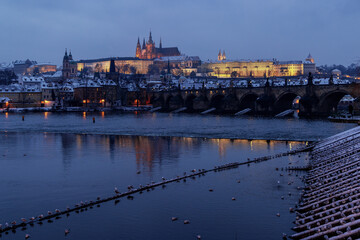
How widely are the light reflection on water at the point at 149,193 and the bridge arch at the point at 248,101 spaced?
228 feet

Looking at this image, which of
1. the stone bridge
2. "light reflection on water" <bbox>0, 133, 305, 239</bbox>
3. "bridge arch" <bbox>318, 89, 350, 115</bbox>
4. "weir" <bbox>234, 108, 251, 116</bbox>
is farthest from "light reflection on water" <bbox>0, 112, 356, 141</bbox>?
"weir" <bbox>234, 108, 251, 116</bbox>

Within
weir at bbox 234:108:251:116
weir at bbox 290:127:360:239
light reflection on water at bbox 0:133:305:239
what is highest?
weir at bbox 290:127:360:239

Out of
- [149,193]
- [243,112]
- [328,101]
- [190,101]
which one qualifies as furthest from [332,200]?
[190,101]

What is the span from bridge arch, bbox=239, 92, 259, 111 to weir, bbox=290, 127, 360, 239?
80916mm

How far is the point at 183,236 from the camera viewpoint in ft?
53.0

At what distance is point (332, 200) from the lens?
58.2 ft

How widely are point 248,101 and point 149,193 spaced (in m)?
90.4

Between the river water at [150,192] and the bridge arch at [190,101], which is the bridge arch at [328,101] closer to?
the bridge arch at [190,101]

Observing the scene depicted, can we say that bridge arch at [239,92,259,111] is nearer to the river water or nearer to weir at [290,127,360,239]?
the river water

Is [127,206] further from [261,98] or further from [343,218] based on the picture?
[261,98]

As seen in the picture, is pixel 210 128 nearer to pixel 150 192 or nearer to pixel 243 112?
pixel 150 192

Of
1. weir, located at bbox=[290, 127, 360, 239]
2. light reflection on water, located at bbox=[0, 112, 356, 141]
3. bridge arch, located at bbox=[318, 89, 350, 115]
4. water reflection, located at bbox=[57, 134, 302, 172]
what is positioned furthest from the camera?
bridge arch, located at bbox=[318, 89, 350, 115]

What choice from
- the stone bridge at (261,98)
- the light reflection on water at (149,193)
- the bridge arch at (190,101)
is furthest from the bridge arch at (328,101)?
→ the light reflection on water at (149,193)

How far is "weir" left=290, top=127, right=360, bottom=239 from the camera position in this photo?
1455 centimetres
